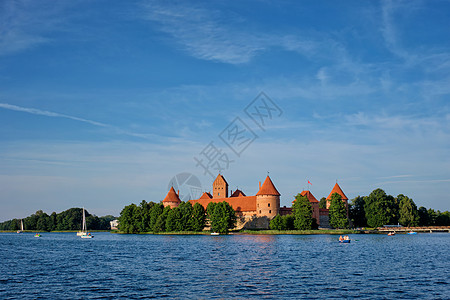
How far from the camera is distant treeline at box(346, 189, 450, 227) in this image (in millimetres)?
111625

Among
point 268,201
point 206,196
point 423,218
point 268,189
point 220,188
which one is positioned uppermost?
point 220,188

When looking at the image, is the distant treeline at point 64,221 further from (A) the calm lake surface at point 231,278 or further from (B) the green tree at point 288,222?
(A) the calm lake surface at point 231,278

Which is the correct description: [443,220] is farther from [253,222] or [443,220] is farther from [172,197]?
[172,197]

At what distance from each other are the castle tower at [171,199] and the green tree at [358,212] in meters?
50.0

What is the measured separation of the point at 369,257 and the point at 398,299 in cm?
2258

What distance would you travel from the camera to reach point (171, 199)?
13038cm

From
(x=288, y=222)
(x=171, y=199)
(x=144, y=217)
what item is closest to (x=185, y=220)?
(x=144, y=217)

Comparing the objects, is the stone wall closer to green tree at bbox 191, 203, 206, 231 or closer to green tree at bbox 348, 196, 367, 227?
green tree at bbox 191, 203, 206, 231

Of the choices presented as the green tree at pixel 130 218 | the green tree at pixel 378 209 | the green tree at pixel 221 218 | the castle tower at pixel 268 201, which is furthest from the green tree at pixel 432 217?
the green tree at pixel 130 218

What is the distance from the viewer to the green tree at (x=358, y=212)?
394ft

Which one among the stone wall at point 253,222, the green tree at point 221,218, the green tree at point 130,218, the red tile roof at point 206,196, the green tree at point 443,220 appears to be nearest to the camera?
the green tree at point 221,218

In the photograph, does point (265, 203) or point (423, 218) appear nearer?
point (265, 203)

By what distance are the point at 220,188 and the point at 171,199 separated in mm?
22656

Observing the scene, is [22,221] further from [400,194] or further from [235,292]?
[235,292]
